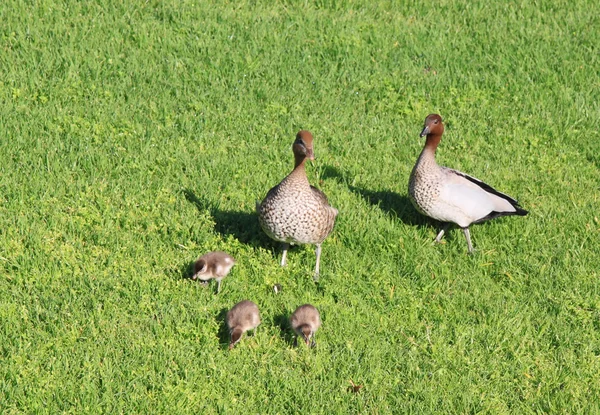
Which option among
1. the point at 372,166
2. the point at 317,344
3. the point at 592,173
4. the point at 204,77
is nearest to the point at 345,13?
the point at 204,77

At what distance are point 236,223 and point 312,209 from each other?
43.9 inches

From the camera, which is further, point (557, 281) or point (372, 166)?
point (372, 166)

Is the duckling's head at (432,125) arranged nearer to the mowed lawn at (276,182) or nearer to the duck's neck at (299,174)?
the mowed lawn at (276,182)

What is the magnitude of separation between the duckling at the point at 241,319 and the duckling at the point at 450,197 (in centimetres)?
222

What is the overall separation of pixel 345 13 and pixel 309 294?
581 cm

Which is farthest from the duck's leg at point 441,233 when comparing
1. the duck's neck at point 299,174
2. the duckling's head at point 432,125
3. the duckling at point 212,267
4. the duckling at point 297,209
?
the duckling at point 212,267

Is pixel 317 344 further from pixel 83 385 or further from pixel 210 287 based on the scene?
pixel 83 385

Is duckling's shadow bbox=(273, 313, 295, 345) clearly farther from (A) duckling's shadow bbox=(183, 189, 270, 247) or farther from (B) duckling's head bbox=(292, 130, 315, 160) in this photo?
(B) duckling's head bbox=(292, 130, 315, 160)

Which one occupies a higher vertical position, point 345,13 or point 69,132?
point 345,13

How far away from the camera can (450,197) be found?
7941mm

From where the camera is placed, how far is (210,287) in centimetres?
714

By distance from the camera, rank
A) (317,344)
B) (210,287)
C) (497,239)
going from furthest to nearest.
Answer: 1. (497,239)
2. (210,287)
3. (317,344)

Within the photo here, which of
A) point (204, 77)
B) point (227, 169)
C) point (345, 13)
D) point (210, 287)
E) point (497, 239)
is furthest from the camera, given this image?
point (345, 13)

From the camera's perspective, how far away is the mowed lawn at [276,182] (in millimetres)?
6336
